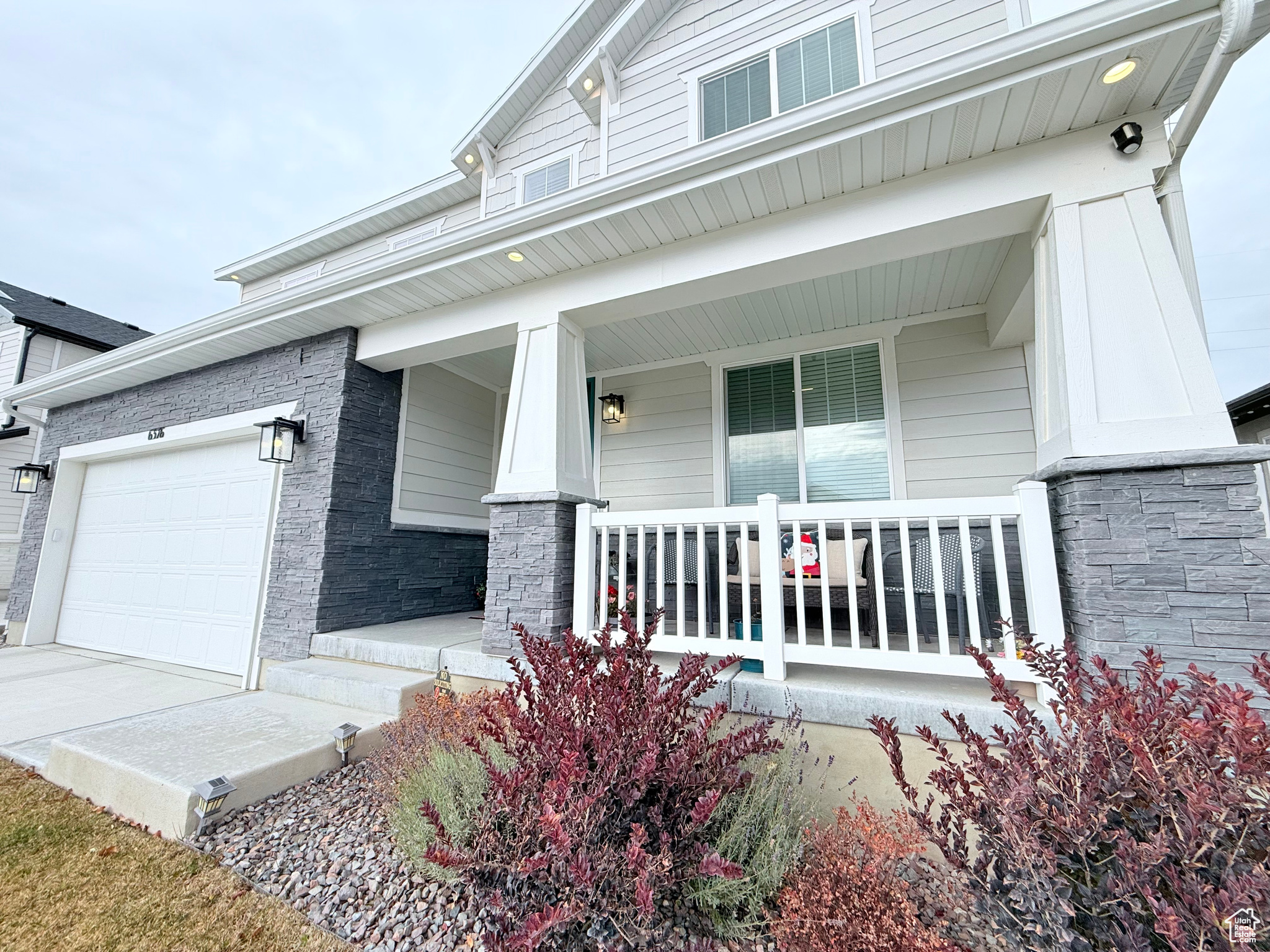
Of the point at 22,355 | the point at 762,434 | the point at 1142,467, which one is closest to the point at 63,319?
the point at 22,355

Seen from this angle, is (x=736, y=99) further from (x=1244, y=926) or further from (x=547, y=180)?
(x=1244, y=926)

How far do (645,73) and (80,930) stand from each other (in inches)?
263

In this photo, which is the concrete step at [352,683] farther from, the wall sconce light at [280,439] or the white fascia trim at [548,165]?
the white fascia trim at [548,165]

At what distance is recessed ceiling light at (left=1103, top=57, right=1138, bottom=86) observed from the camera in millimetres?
2166

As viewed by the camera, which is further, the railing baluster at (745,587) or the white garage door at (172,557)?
the white garage door at (172,557)

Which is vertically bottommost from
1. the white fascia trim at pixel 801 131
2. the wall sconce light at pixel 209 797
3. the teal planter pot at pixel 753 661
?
the wall sconce light at pixel 209 797

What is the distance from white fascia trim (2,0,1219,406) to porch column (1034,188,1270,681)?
2.17 feet

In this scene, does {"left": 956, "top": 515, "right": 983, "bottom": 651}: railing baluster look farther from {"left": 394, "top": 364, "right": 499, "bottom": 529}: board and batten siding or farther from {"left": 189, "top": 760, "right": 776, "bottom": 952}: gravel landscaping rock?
{"left": 394, "top": 364, "right": 499, "bottom": 529}: board and batten siding

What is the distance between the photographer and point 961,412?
4.17 meters

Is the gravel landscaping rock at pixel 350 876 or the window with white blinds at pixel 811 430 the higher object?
the window with white blinds at pixel 811 430

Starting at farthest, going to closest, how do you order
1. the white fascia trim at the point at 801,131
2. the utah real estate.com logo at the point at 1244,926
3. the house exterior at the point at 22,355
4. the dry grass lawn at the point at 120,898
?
the house exterior at the point at 22,355, the white fascia trim at the point at 801,131, the dry grass lawn at the point at 120,898, the utah real estate.com logo at the point at 1244,926

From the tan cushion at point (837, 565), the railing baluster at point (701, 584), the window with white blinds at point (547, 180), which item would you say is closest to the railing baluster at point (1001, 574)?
the tan cushion at point (837, 565)

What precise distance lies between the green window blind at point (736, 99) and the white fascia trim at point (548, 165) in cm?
139

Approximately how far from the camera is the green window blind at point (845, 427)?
14.5ft
